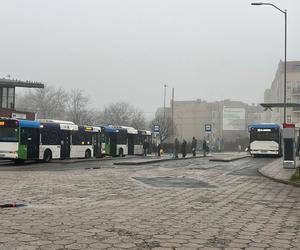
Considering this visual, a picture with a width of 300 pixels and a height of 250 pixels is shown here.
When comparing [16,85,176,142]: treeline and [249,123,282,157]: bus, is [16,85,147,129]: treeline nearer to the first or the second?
[16,85,176,142]: treeline

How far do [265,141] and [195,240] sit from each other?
39505 millimetres

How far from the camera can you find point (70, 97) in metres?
105

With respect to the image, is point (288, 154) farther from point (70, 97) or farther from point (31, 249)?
point (70, 97)

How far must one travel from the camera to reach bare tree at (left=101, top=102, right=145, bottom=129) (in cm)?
10244

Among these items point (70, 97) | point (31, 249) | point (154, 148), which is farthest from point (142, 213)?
point (70, 97)

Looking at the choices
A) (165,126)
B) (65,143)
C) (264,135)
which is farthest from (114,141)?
(165,126)

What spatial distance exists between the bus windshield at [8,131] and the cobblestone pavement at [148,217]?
14.3m

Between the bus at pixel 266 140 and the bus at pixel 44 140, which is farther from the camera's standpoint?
the bus at pixel 266 140

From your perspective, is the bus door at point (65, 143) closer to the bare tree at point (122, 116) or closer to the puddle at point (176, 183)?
the puddle at point (176, 183)

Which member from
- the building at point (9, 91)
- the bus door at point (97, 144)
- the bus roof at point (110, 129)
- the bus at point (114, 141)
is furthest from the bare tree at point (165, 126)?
the bus door at point (97, 144)

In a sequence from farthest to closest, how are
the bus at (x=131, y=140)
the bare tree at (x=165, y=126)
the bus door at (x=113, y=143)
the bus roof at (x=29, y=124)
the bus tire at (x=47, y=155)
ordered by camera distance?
the bare tree at (x=165, y=126) → the bus at (x=131, y=140) → the bus door at (x=113, y=143) → the bus tire at (x=47, y=155) → the bus roof at (x=29, y=124)

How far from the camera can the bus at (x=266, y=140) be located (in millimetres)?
45625

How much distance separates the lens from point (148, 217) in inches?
382

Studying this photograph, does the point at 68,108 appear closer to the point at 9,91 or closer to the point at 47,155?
the point at 9,91
